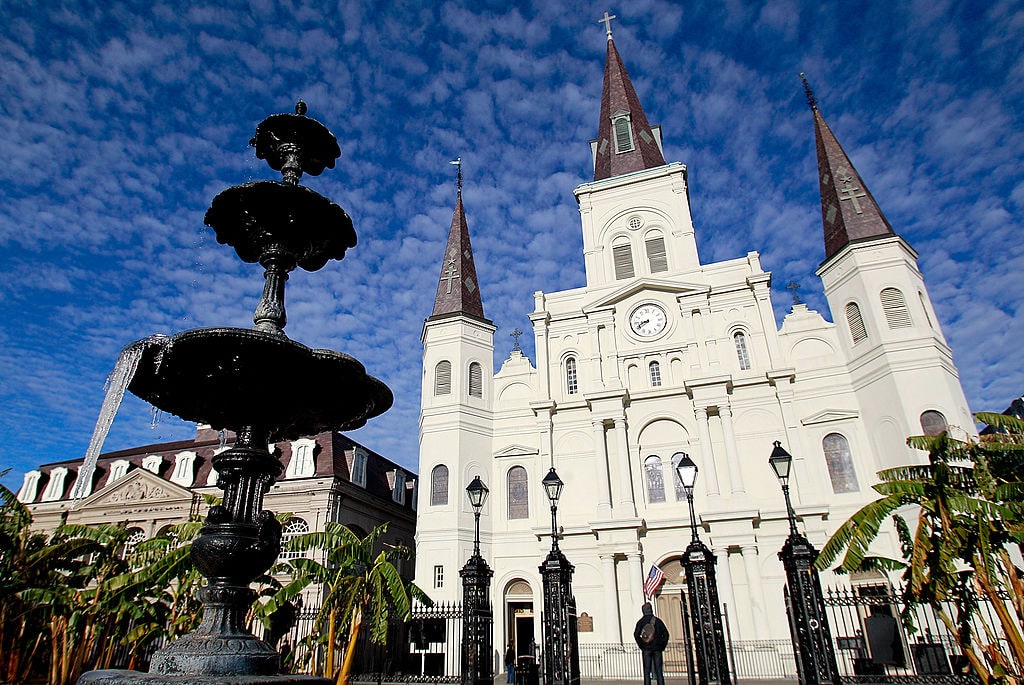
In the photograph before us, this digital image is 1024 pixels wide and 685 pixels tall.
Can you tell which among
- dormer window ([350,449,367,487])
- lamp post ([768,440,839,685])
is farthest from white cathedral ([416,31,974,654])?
lamp post ([768,440,839,685])

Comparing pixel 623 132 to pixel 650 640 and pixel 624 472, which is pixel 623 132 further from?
pixel 650 640

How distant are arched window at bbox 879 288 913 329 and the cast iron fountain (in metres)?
23.5

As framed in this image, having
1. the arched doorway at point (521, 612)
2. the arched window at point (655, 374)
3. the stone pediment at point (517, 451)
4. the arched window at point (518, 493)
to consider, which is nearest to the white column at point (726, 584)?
the arched doorway at point (521, 612)

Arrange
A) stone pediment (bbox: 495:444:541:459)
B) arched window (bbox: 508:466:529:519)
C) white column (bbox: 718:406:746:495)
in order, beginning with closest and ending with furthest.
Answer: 1. white column (bbox: 718:406:746:495)
2. arched window (bbox: 508:466:529:519)
3. stone pediment (bbox: 495:444:541:459)

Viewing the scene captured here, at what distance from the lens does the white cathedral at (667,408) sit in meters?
23.9

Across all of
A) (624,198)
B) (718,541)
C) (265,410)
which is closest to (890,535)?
(718,541)

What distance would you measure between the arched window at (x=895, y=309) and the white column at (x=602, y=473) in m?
12.3

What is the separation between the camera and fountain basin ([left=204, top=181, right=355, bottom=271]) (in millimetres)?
7320

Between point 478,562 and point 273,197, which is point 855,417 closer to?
point 478,562

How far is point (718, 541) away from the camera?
24.0m

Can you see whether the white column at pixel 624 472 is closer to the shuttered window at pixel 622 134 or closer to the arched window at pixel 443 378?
the arched window at pixel 443 378

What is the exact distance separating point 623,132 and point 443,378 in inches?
751

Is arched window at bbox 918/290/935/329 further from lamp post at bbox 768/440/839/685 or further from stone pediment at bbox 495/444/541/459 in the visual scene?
lamp post at bbox 768/440/839/685

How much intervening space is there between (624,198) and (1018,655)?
26266 millimetres
